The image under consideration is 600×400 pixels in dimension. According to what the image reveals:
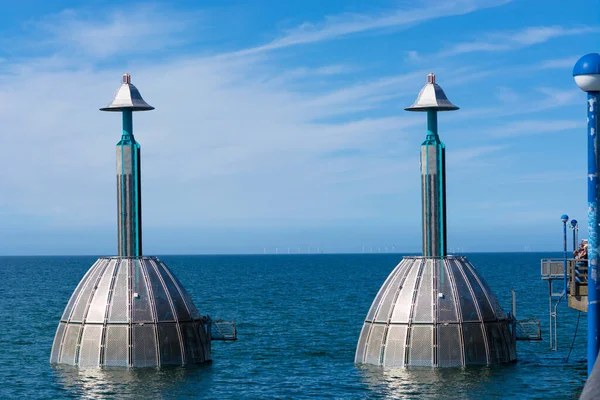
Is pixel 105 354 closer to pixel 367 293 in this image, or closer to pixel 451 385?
pixel 451 385

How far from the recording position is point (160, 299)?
4256 centimetres

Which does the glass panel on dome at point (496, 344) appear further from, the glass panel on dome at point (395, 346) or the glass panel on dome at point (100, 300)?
the glass panel on dome at point (100, 300)

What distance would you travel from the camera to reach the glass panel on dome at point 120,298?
41.8 m

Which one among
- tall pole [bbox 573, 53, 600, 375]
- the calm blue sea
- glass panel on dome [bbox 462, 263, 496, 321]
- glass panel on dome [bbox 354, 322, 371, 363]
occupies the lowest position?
the calm blue sea

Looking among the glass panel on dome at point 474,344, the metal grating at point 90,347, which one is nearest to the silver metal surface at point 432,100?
the glass panel on dome at point 474,344

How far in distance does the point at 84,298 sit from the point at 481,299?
17651mm

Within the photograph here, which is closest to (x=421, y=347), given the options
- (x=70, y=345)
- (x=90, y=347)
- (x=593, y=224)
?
(x=90, y=347)

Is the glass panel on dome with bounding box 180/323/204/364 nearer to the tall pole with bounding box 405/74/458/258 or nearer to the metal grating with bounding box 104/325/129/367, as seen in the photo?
the metal grating with bounding box 104/325/129/367

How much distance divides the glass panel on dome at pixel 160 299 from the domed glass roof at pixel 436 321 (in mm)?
8929

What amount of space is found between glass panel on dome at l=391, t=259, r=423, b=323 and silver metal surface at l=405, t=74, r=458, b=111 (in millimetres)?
7365

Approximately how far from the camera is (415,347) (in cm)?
4103

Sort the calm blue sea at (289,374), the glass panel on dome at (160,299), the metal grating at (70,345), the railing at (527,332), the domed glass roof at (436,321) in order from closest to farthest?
the calm blue sea at (289,374) < the domed glass roof at (436,321) < the glass panel on dome at (160,299) < the metal grating at (70,345) < the railing at (527,332)

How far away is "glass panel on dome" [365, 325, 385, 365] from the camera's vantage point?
41969 mm

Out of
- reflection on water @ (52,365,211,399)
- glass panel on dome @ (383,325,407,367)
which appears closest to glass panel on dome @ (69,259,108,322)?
reflection on water @ (52,365,211,399)
